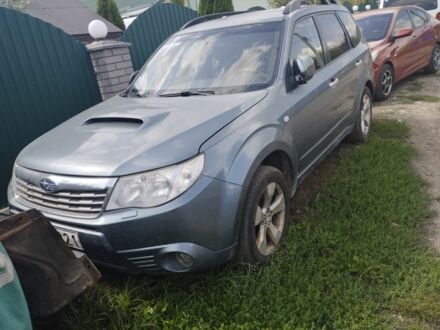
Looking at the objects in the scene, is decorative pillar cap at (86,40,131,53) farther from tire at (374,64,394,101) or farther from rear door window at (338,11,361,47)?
tire at (374,64,394,101)

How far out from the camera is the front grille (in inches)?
87.0

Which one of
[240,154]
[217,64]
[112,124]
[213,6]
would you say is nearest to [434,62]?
[213,6]

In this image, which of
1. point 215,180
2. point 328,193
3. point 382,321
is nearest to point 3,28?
point 215,180

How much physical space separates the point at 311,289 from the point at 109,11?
18655 mm

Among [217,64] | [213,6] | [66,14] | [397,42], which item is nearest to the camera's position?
[217,64]

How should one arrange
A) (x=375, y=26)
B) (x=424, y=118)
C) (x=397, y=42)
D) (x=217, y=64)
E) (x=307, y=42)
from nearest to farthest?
(x=217, y=64) < (x=307, y=42) < (x=424, y=118) < (x=397, y=42) < (x=375, y=26)

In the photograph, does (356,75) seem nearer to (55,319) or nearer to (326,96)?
(326,96)

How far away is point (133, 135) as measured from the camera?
2.47m

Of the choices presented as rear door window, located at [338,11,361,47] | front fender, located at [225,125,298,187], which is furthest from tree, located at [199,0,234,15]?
front fender, located at [225,125,298,187]

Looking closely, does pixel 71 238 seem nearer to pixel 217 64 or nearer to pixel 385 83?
pixel 217 64

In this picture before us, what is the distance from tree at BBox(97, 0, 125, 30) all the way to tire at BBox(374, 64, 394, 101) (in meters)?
14.4

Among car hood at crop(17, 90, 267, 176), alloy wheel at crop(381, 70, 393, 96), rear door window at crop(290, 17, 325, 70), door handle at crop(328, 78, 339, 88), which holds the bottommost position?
alloy wheel at crop(381, 70, 393, 96)

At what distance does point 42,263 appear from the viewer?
2.13 meters

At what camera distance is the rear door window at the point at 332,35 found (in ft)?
13.3
